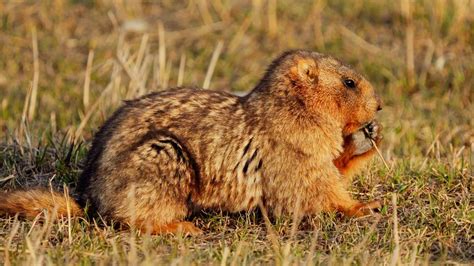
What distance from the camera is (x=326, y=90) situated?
6719 mm

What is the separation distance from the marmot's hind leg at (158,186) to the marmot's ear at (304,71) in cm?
96

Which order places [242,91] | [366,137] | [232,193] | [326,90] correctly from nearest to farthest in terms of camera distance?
[232,193], [326,90], [366,137], [242,91]

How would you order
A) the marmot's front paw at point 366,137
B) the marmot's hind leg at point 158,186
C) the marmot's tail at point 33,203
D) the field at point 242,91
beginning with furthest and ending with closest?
the marmot's front paw at point 366,137 → the marmot's tail at point 33,203 → the marmot's hind leg at point 158,186 → the field at point 242,91

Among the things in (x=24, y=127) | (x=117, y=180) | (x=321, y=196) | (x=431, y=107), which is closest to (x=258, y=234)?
(x=321, y=196)

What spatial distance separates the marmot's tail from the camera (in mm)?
6441

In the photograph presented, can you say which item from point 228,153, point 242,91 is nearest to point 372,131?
point 228,153

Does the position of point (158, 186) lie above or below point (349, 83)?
below

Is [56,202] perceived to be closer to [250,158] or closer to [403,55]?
[250,158]

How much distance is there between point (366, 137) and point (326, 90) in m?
0.50

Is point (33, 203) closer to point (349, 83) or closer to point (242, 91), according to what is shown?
point (349, 83)

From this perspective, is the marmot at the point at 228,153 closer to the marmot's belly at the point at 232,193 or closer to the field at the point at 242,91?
the marmot's belly at the point at 232,193

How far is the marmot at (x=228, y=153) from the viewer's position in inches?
251

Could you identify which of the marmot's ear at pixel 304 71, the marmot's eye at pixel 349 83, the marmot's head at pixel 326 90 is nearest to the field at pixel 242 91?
the marmot's head at pixel 326 90

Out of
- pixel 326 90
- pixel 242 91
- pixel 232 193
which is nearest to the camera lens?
pixel 232 193
